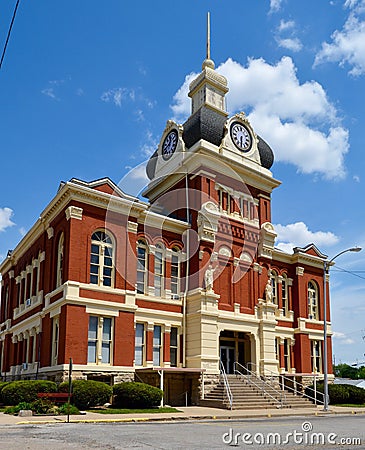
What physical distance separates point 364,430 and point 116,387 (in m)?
11.3

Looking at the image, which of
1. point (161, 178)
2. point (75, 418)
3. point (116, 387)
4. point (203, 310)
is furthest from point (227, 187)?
point (75, 418)

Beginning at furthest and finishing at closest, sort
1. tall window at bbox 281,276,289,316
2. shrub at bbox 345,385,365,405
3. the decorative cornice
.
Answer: tall window at bbox 281,276,289,316, shrub at bbox 345,385,365,405, the decorative cornice

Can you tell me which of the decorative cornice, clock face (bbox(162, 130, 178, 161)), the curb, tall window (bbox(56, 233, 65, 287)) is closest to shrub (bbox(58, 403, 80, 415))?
the curb

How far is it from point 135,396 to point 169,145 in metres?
17.3

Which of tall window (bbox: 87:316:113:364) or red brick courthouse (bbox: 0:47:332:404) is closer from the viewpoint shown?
tall window (bbox: 87:316:113:364)

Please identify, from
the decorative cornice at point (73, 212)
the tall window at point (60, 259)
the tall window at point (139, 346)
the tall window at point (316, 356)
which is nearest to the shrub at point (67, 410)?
the tall window at point (139, 346)

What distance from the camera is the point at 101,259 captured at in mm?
27094

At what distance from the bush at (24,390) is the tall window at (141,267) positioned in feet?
26.5

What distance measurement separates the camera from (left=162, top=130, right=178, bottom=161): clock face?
34094mm

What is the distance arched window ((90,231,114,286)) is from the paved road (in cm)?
1043

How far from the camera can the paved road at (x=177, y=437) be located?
11.7 metres

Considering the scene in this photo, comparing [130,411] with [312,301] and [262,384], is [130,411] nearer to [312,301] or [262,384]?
[262,384]

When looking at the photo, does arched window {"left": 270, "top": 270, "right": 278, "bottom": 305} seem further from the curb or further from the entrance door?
the curb

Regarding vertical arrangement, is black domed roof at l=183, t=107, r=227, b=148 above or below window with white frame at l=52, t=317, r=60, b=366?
above
